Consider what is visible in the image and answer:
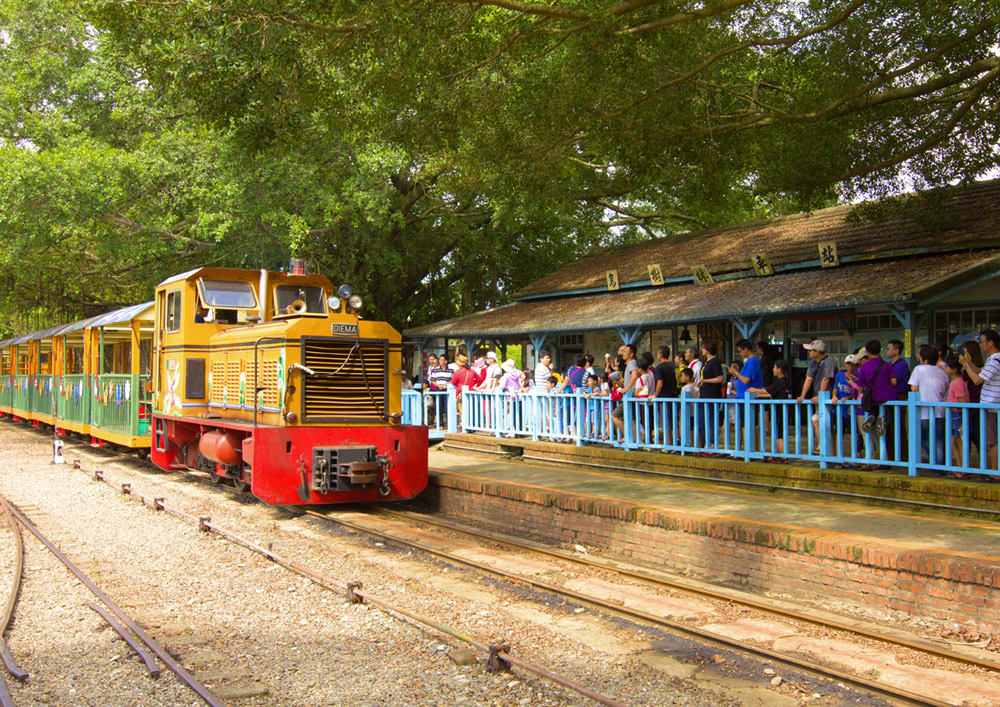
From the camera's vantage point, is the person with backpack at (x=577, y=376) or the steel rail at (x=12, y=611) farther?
the person with backpack at (x=577, y=376)

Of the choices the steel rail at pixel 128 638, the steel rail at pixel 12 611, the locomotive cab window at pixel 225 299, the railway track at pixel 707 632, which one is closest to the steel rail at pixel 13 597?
the steel rail at pixel 12 611

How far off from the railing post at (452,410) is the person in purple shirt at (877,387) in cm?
877

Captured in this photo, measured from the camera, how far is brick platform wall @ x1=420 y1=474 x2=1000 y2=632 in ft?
19.6

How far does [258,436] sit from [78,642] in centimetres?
419

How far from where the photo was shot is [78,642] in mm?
5676

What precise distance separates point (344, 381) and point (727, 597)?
5.51 m

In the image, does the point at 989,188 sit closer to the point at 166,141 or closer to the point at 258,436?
the point at 258,436

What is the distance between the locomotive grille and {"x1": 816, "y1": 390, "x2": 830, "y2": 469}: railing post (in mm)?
5349

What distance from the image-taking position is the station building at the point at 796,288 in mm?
11836

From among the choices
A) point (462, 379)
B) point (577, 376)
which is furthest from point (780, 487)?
point (462, 379)

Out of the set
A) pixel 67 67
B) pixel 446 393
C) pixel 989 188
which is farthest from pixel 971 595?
pixel 67 67

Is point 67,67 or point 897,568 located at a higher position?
point 67,67

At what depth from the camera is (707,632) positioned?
19.1 ft

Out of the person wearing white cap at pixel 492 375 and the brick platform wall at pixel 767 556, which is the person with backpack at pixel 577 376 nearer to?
the person wearing white cap at pixel 492 375
